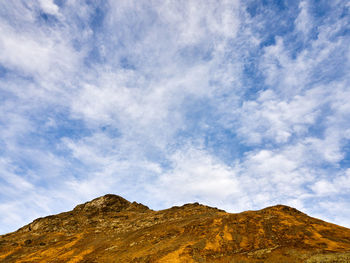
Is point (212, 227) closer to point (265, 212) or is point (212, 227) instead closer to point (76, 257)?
point (265, 212)

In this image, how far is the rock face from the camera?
24428 mm

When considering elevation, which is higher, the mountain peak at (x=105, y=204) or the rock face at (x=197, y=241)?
the mountain peak at (x=105, y=204)

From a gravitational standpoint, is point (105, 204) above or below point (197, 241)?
above

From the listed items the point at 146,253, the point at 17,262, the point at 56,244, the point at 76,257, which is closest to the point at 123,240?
the point at 76,257

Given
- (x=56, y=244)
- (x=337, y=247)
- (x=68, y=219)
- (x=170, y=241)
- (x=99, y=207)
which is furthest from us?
(x=99, y=207)

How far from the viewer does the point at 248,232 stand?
29984 millimetres

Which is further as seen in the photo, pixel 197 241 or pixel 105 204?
pixel 105 204

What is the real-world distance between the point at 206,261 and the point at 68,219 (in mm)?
46994

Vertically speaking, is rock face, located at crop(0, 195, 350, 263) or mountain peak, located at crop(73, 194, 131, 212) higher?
mountain peak, located at crop(73, 194, 131, 212)

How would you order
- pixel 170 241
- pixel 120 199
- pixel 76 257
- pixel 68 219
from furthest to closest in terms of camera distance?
pixel 120 199 < pixel 68 219 < pixel 76 257 < pixel 170 241

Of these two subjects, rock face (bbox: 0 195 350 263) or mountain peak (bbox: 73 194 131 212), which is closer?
rock face (bbox: 0 195 350 263)

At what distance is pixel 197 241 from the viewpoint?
29.7m

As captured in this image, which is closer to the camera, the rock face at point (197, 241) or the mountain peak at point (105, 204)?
the rock face at point (197, 241)

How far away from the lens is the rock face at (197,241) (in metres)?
24.4
